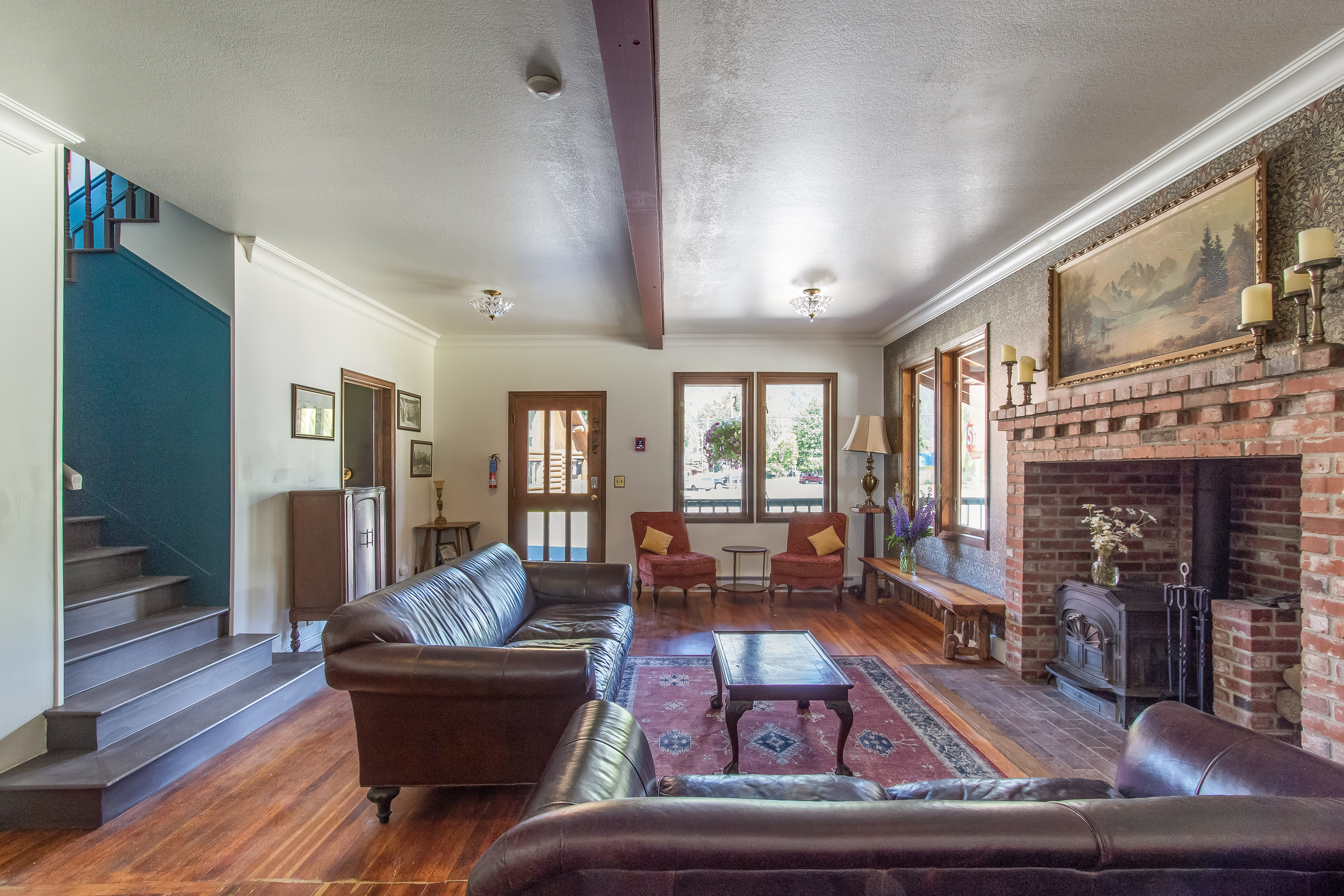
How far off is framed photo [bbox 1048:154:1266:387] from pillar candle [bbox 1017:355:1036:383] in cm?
10

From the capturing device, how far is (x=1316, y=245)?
1.85 meters

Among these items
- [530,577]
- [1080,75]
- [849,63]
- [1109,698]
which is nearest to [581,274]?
[530,577]

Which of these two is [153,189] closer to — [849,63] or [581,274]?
[581,274]

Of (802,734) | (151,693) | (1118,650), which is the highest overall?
(1118,650)

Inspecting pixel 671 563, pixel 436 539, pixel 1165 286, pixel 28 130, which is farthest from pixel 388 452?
pixel 1165 286

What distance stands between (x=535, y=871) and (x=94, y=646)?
323 cm

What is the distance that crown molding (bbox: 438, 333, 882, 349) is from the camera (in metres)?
6.34

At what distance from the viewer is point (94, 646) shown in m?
2.83

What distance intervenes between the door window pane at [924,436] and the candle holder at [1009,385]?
136 cm

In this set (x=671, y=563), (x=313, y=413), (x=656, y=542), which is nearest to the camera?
(x=313, y=413)

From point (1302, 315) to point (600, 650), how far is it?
9.67ft

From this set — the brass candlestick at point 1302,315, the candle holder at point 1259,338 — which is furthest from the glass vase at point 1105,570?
the brass candlestick at point 1302,315

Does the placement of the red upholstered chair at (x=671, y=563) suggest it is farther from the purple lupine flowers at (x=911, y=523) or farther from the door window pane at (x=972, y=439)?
the door window pane at (x=972, y=439)

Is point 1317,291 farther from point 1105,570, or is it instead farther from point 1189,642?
point 1189,642
